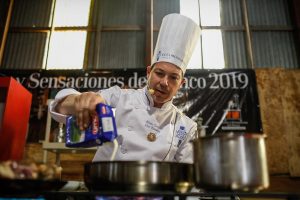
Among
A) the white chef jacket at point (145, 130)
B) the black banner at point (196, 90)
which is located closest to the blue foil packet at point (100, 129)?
the white chef jacket at point (145, 130)

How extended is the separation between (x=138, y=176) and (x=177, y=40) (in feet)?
4.58

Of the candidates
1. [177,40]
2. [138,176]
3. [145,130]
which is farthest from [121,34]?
[138,176]

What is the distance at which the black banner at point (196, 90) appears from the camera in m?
3.88

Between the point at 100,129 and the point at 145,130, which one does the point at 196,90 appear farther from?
the point at 100,129

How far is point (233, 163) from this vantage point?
28.0 inches

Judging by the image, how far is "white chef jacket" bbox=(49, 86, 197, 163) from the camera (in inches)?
66.1

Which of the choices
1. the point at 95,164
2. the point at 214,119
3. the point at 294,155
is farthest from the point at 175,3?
the point at 95,164

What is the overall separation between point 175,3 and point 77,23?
1.77m

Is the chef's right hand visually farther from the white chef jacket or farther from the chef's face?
the chef's face

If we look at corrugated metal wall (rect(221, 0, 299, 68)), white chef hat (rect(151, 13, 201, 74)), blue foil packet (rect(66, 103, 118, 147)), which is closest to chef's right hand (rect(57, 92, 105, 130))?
blue foil packet (rect(66, 103, 118, 147))

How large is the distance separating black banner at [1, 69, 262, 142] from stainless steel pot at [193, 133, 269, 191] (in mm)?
3086

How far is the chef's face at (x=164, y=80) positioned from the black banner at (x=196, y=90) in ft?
6.78

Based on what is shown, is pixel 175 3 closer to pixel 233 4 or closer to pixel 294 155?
pixel 233 4

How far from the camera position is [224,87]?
13.2 feet
